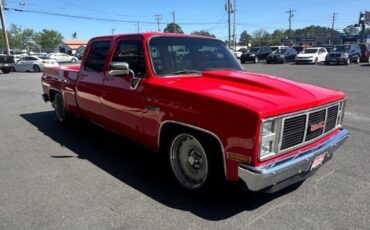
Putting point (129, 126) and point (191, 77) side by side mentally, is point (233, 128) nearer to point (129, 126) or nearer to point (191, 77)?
point (191, 77)

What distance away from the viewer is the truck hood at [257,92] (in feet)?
11.1

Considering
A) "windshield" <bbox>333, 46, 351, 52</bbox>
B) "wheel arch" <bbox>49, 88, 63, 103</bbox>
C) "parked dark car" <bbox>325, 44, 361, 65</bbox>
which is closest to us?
"wheel arch" <bbox>49, 88, 63, 103</bbox>

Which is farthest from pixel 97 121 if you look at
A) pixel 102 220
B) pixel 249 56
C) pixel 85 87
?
pixel 249 56

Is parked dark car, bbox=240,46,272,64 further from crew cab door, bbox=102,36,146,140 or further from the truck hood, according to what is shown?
the truck hood

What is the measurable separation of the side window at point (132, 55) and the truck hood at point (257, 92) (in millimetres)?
568

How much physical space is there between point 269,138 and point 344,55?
105 ft

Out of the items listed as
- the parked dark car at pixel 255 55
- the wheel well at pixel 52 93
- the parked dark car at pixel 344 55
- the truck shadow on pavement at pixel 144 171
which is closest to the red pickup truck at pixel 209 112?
the truck shadow on pavement at pixel 144 171

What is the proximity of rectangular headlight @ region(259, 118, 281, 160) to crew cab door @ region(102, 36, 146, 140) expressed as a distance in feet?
5.95

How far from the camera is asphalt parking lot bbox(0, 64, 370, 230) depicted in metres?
3.56

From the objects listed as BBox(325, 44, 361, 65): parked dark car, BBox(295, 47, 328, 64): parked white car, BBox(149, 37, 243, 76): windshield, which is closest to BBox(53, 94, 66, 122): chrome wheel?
BBox(149, 37, 243, 76): windshield

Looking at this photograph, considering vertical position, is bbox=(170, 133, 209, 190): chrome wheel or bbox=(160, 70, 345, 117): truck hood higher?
bbox=(160, 70, 345, 117): truck hood

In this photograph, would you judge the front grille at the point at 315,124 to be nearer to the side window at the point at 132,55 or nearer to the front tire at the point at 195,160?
the front tire at the point at 195,160

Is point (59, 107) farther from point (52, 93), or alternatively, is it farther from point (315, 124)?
point (315, 124)

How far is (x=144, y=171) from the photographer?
16.5 feet
